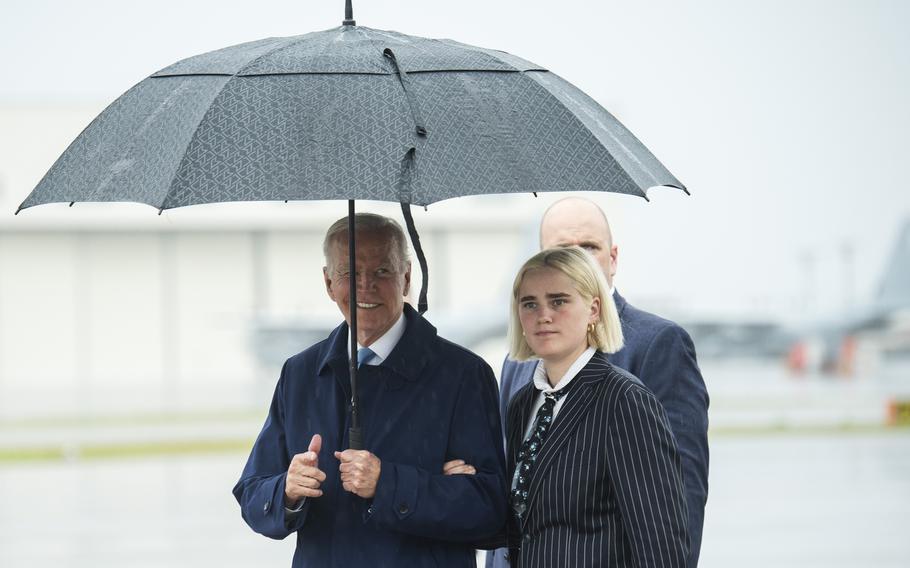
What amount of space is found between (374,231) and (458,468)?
599mm

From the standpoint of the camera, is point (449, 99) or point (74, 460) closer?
point (449, 99)

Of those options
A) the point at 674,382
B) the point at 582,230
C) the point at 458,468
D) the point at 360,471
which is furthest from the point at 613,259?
the point at 360,471

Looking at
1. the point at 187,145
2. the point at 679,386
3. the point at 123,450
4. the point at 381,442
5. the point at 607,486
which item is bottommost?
the point at 123,450

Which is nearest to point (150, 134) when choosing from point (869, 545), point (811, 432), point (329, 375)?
point (329, 375)

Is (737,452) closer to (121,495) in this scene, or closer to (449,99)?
(121,495)

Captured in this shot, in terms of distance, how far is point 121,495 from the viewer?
39.9 feet

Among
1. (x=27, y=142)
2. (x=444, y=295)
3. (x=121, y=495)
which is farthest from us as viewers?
(x=444, y=295)

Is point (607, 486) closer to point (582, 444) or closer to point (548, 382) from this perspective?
point (582, 444)

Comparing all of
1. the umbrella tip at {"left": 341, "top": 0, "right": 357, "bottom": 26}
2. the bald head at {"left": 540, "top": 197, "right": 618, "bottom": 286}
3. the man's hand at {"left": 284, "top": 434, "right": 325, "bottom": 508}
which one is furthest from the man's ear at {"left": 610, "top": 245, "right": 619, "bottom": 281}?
the man's hand at {"left": 284, "top": 434, "right": 325, "bottom": 508}

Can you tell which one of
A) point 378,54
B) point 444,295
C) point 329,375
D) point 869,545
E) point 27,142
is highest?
point 27,142

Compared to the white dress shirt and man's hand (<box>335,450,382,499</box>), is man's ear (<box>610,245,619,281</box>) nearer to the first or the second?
the white dress shirt

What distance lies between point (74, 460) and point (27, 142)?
25.9m

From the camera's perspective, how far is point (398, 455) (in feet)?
9.14

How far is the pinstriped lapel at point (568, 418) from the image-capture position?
8.77 feet
